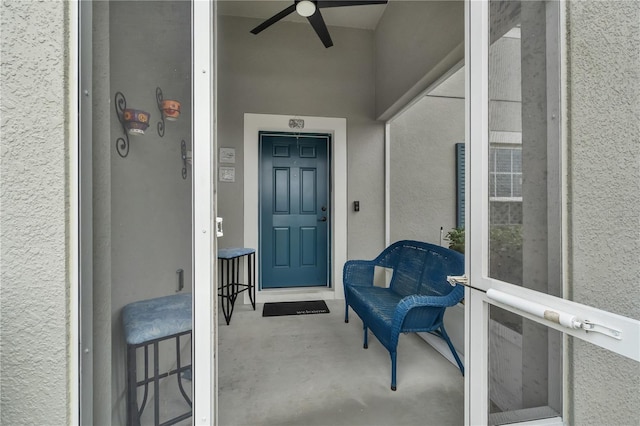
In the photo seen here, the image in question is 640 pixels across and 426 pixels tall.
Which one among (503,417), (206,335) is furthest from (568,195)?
(206,335)

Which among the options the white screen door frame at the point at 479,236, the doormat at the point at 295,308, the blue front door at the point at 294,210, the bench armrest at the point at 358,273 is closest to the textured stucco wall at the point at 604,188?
the white screen door frame at the point at 479,236

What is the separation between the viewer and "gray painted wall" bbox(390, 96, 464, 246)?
3174 millimetres

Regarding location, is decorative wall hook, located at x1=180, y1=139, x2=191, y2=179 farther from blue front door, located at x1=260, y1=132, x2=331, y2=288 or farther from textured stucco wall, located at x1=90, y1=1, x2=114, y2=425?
blue front door, located at x1=260, y1=132, x2=331, y2=288

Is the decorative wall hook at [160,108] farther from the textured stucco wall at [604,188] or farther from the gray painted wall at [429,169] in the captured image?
the gray painted wall at [429,169]

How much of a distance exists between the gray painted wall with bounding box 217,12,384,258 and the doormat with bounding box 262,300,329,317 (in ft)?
2.28

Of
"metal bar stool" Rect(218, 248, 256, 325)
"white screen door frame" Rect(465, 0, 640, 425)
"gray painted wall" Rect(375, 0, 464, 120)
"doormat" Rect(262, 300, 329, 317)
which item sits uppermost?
"gray painted wall" Rect(375, 0, 464, 120)

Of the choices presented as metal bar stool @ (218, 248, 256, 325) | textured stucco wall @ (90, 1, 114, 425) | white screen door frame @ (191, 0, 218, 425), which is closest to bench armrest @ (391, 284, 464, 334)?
white screen door frame @ (191, 0, 218, 425)

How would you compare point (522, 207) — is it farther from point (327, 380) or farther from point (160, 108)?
point (327, 380)

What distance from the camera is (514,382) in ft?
2.73

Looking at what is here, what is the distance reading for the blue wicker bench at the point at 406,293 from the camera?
1.58 meters

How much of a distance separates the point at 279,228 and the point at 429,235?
72.1 inches

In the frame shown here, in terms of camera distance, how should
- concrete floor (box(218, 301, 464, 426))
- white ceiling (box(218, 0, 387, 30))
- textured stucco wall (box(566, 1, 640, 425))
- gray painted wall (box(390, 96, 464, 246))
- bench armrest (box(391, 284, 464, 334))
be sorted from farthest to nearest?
gray painted wall (box(390, 96, 464, 246))
white ceiling (box(218, 0, 387, 30))
bench armrest (box(391, 284, 464, 334))
concrete floor (box(218, 301, 464, 426))
textured stucco wall (box(566, 1, 640, 425))

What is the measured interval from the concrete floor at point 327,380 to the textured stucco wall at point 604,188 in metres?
0.94

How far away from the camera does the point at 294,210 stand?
11.1 ft
